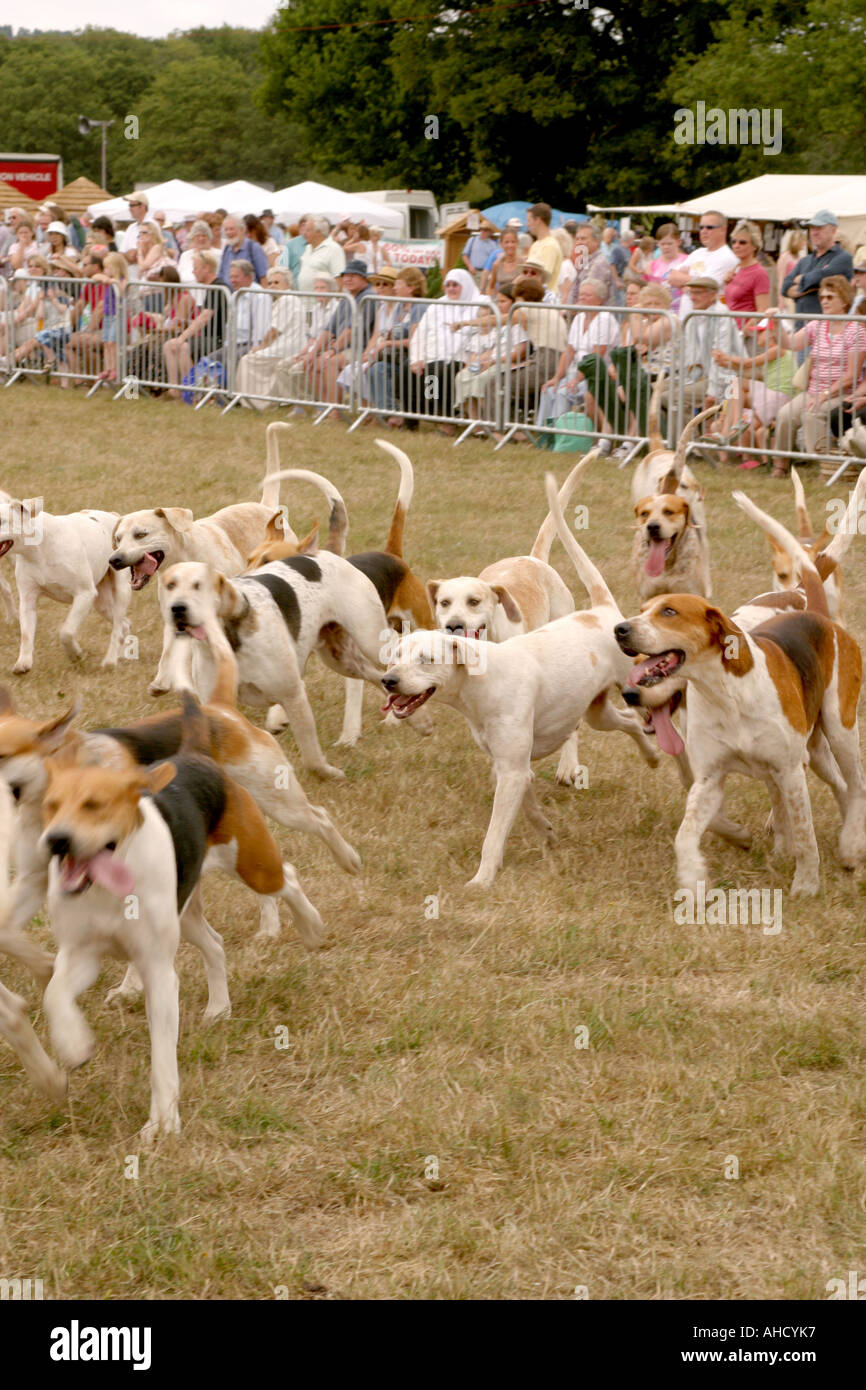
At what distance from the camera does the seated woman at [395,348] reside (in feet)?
48.2

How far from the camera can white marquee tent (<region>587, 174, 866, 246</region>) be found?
69.7 ft

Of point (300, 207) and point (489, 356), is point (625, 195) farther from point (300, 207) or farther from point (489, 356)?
point (489, 356)

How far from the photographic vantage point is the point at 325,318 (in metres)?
15.4

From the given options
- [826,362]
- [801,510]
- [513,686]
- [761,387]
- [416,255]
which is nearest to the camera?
[513,686]

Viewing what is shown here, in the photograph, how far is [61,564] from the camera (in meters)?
7.65

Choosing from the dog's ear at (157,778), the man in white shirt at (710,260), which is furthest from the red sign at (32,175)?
the dog's ear at (157,778)

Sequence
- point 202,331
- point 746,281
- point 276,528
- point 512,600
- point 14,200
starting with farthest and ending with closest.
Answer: point 14,200 < point 202,331 < point 746,281 < point 276,528 < point 512,600

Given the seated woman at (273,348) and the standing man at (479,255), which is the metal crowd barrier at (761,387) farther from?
the standing man at (479,255)

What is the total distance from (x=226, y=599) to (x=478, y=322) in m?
8.84

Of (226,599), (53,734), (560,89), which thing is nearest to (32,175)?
(560,89)

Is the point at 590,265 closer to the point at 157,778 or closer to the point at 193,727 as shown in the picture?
the point at 193,727

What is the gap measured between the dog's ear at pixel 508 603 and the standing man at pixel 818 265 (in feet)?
24.5

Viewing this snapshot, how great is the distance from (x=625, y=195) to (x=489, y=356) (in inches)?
1094

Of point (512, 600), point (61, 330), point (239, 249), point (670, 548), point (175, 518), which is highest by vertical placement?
point (239, 249)
